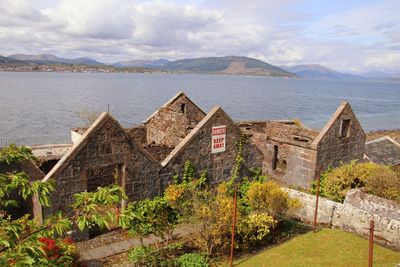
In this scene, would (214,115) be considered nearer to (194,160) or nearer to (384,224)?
(194,160)

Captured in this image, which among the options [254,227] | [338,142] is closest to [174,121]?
[254,227]

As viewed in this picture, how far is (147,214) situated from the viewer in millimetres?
13492

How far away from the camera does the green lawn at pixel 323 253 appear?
11242 millimetres

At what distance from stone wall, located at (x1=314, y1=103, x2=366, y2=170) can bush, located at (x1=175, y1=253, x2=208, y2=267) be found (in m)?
10.9

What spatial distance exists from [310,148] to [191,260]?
36.9 ft

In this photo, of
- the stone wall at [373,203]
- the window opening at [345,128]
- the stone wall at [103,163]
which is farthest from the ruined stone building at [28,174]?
the window opening at [345,128]

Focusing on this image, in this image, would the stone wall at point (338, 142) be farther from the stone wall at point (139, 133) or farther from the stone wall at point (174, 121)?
the stone wall at point (139, 133)

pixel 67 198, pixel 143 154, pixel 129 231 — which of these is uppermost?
pixel 143 154

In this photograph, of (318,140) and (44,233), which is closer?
(44,233)

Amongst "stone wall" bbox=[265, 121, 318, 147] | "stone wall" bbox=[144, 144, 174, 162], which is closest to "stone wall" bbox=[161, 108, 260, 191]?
"stone wall" bbox=[144, 144, 174, 162]

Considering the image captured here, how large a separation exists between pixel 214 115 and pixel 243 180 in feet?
13.2

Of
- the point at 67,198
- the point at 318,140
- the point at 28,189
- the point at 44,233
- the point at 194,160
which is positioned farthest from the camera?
the point at 318,140

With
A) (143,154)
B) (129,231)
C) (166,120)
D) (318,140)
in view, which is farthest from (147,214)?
(318,140)

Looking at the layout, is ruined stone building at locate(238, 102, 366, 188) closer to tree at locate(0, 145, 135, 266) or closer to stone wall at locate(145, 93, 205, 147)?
stone wall at locate(145, 93, 205, 147)
